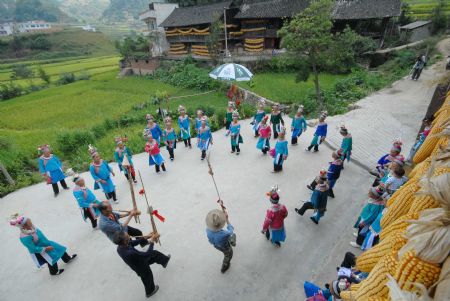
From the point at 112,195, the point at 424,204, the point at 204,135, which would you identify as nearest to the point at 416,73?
the point at 204,135

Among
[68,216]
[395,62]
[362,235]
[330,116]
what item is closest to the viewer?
[362,235]

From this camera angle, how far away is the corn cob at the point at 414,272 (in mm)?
1252

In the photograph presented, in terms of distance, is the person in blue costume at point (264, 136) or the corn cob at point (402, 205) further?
the person in blue costume at point (264, 136)

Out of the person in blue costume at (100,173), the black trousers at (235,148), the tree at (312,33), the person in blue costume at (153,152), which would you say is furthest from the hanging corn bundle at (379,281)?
the tree at (312,33)

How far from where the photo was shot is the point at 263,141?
30.5 feet

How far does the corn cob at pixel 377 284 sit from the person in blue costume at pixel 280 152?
20.3 ft

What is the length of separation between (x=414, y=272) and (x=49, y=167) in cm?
909

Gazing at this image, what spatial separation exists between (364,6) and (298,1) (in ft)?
24.2

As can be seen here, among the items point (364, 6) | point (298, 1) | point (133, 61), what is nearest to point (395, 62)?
point (364, 6)

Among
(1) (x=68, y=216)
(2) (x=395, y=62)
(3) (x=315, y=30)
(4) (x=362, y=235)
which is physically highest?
(3) (x=315, y=30)

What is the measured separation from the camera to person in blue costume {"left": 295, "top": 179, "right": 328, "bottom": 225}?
5.61m

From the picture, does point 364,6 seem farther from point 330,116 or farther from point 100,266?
point 100,266

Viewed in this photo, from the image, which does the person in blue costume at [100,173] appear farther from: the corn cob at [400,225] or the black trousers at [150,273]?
the corn cob at [400,225]

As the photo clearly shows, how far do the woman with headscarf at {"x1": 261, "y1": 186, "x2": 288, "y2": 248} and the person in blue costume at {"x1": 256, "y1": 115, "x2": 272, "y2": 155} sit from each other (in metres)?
4.13
